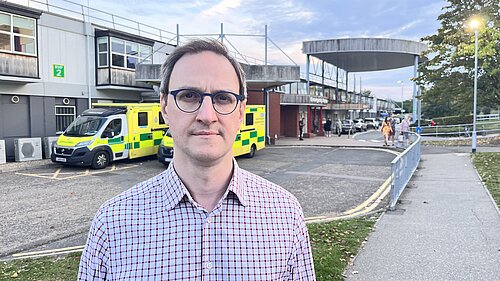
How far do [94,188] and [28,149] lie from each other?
6.91 metres

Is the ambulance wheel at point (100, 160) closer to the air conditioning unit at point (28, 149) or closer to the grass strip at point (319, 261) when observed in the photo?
the air conditioning unit at point (28, 149)

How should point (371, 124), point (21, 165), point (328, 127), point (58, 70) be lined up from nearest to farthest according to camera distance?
point (21, 165) → point (58, 70) → point (328, 127) → point (371, 124)

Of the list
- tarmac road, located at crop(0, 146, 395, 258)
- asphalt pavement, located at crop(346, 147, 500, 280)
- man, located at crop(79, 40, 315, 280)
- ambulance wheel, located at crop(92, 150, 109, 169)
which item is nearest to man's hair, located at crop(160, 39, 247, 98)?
man, located at crop(79, 40, 315, 280)

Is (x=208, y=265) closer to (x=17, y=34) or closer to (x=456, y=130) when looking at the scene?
(x=17, y=34)

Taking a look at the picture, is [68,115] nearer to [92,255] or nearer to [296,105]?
[296,105]

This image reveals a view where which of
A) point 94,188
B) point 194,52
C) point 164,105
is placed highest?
point 194,52

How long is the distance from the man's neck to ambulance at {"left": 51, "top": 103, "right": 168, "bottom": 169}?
10920 mm

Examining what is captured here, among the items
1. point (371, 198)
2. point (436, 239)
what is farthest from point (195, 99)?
point (371, 198)

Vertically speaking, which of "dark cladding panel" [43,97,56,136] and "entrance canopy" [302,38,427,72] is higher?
"entrance canopy" [302,38,427,72]

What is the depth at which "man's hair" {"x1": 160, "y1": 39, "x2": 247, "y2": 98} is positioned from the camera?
4.96 feet

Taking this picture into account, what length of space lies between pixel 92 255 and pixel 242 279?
1.94ft

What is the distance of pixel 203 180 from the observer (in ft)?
4.99

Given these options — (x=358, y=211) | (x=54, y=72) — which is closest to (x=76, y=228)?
(x=358, y=211)

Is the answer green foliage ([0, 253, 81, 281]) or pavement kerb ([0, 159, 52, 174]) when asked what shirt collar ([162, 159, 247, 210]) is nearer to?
green foliage ([0, 253, 81, 281])
